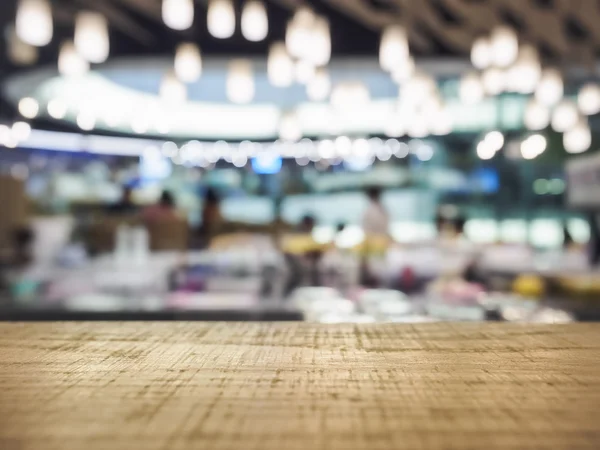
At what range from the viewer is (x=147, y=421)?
32 centimetres

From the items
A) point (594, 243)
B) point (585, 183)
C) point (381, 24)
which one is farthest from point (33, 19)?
point (585, 183)

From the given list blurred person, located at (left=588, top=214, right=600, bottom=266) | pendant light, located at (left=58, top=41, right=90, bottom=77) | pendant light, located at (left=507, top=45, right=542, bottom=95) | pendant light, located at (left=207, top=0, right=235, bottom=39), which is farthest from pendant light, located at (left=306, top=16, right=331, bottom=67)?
blurred person, located at (left=588, top=214, right=600, bottom=266)

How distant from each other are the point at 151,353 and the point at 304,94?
10.5 m

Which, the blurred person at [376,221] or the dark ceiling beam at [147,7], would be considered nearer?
the dark ceiling beam at [147,7]

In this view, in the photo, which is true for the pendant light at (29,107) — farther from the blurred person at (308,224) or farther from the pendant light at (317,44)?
the pendant light at (317,44)

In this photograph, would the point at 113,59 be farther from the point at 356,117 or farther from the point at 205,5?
the point at 356,117

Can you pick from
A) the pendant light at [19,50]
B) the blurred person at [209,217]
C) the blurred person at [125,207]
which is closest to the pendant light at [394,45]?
the blurred person at [209,217]

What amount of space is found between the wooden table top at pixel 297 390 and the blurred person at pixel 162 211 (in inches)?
162

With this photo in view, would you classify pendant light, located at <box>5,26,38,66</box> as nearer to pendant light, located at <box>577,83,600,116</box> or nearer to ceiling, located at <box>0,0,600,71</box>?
ceiling, located at <box>0,0,600,71</box>

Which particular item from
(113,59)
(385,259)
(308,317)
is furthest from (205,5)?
(308,317)

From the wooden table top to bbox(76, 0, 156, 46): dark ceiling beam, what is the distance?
5.17 metres

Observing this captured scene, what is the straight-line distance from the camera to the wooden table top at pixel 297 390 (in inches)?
11.7

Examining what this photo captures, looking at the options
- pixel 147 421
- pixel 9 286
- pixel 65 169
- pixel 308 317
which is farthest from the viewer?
pixel 65 169

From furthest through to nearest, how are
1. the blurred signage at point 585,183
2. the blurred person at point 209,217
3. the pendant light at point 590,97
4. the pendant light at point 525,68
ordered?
the pendant light at point 590,97, the blurred signage at point 585,183, the blurred person at point 209,217, the pendant light at point 525,68
